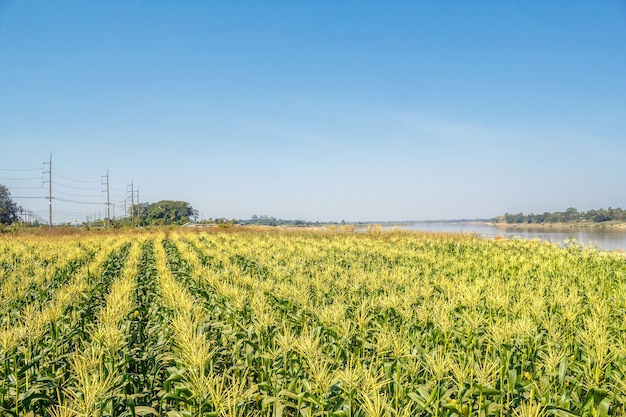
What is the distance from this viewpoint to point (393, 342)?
3.31 metres

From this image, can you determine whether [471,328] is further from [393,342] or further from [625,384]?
[625,384]

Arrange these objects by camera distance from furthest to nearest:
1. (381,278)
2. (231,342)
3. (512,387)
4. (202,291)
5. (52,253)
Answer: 1. (52,253)
2. (381,278)
3. (202,291)
4. (231,342)
5. (512,387)

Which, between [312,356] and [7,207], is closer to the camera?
[312,356]

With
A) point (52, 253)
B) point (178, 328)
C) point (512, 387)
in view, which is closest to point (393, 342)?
point (512, 387)

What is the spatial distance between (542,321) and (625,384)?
2031mm

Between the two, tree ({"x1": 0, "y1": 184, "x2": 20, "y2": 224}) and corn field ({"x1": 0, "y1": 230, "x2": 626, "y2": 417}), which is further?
tree ({"x1": 0, "y1": 184, "x2": 20, "y2": 224})

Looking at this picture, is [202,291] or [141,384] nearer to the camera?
[141,384]

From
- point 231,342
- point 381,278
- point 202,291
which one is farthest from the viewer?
point 381,278

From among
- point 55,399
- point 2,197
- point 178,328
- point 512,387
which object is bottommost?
point 55,399

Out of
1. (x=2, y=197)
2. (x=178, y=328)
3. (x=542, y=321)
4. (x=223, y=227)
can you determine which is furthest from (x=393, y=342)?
(x=2, y=197)

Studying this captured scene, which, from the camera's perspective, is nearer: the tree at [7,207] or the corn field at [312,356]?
the corn field at [312,356]

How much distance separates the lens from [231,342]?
4.32 m

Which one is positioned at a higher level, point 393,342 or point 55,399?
point 393,342

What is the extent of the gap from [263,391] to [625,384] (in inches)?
105
